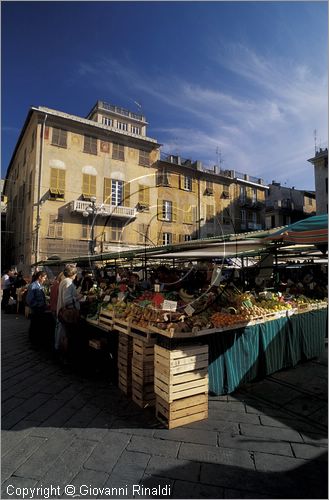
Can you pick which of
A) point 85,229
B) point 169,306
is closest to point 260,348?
point 169,306

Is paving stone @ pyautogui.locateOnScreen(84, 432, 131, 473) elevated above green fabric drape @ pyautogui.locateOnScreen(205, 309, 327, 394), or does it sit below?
below

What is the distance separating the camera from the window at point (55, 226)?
18.6 meters

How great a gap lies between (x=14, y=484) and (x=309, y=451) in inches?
98.3

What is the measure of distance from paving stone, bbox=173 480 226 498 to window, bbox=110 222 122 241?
1958 centimetres

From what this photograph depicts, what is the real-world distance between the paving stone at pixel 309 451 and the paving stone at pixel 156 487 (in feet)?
3.90

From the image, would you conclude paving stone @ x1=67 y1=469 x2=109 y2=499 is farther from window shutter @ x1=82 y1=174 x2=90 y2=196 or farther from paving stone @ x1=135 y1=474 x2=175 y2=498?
window shutter @ x1=82 y1=174 x2=90 y2=196

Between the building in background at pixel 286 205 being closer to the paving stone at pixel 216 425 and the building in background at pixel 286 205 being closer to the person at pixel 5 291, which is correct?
the person at pixel 5 291

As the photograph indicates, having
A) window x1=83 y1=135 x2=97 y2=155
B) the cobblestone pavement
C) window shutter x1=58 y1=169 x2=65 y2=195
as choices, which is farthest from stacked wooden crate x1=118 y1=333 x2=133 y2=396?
window x1=83 y1=135 x2=97 y2=155

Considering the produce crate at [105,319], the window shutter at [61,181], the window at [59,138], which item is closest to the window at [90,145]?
the window at [59,138]

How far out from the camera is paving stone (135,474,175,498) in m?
2.08

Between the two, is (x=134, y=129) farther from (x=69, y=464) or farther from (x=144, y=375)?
(x=69, y=464)

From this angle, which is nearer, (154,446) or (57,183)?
(154,446)

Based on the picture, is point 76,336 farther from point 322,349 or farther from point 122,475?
point 322,349

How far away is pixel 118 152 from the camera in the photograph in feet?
72.0
